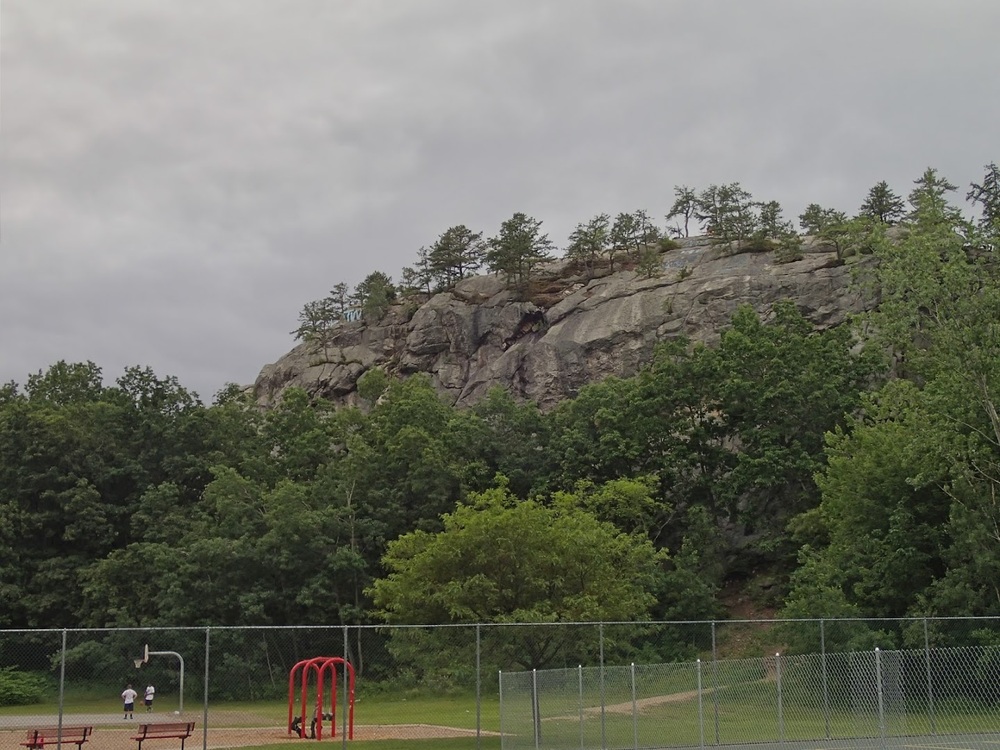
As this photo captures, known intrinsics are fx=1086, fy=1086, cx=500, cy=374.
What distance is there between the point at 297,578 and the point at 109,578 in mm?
9865

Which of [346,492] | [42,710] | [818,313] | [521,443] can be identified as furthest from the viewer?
[818,313]

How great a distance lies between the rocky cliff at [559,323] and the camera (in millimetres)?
69500

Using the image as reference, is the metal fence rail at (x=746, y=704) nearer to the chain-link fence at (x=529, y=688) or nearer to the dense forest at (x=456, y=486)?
the chain-link fence at (x=529, y=688)

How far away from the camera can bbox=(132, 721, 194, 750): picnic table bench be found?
21.4 metres

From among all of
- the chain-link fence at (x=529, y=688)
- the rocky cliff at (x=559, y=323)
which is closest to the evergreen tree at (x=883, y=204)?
the rocky cliff at (x=559, y=323)

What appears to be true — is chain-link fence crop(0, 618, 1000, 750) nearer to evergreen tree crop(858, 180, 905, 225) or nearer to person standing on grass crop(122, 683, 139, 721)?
person standing on grass crop(122, 683, 139, 721)

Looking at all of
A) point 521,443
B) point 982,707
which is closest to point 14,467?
point 521,443

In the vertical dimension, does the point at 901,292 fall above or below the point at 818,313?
below

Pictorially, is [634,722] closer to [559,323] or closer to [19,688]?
[19,688]

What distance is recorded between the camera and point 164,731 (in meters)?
23.3

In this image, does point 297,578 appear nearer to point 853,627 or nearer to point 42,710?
point 42,710

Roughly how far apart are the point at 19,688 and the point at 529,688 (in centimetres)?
1749

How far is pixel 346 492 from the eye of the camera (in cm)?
5616

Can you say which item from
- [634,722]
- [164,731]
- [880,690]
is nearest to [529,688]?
[634,722]
